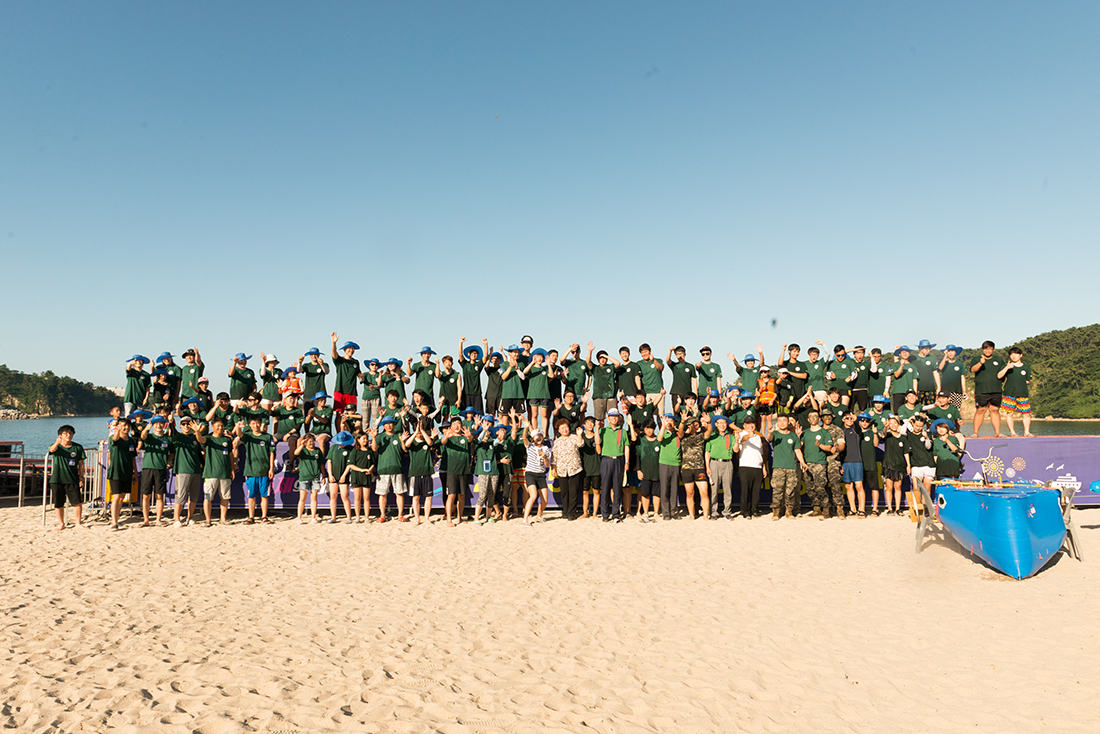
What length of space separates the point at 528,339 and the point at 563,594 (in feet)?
24.0

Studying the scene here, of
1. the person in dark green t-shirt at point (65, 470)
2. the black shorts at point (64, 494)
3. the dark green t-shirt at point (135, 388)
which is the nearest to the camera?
the person in dark green t-shirt at point (65, 470)

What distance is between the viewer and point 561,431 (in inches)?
478

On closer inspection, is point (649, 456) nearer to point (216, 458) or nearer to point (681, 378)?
point (681, 378)

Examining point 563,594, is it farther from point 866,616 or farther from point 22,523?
point 22,523

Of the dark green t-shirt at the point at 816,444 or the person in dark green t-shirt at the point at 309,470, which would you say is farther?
the person in dark green t-shirt at the point at 309,470

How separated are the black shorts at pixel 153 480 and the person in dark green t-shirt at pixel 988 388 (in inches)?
656

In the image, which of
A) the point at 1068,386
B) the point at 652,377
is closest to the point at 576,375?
the point at 652,377

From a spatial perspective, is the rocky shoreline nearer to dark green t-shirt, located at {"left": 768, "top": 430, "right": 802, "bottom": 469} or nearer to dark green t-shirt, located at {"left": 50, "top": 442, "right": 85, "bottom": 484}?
dark green t-shirt, located at {"left": 50, "top": 442, "right": 85, "bottom": 484}

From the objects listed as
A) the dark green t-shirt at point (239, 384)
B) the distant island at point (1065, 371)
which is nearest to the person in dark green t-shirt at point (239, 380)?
the dark green t-shirt at point (239, 384)

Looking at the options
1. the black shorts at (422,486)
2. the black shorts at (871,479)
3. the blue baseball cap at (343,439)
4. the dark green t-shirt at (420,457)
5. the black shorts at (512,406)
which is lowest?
the black shorts at (871,479)

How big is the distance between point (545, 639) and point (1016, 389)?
480 inches

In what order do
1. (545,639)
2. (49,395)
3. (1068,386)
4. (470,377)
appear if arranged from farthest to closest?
(49,395)
(1068,386)
(470,377)
(545,639)

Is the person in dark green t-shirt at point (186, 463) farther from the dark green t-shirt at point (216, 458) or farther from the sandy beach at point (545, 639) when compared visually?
the sandy beach at point (545, 639)

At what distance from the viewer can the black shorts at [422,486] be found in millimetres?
12164
